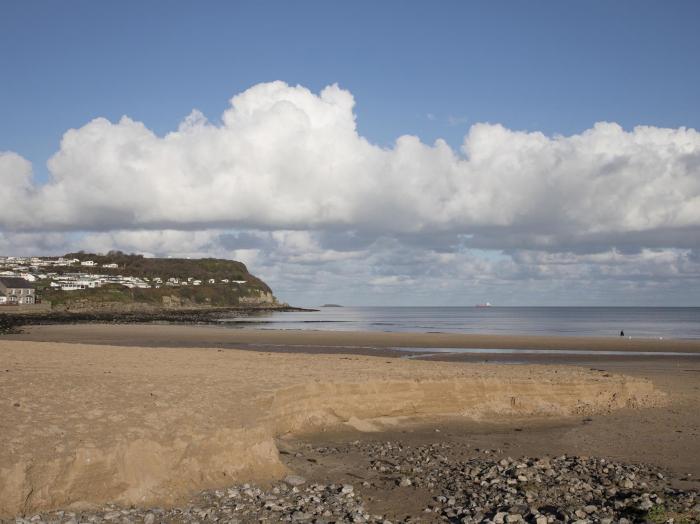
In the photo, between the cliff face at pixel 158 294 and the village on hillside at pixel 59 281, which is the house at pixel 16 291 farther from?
the cliff face at pixel 158 294

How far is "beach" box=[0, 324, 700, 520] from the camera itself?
1019 cm

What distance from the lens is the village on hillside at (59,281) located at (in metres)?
117

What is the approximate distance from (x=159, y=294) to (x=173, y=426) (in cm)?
14431

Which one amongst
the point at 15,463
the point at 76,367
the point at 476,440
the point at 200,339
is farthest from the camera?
the point at 200,339

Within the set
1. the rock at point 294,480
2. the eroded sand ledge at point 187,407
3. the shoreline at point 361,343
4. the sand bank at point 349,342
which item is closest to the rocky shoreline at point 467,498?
the rock at point 294,480

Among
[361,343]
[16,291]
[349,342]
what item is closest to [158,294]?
[16,291]

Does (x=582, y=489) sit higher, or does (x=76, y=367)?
(x=76, y=367)

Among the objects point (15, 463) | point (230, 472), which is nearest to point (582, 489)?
point (230, 472)

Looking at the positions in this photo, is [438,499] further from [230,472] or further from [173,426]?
[173,426]

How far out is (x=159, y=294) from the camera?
14925 centimetres

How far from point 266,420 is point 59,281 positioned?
165 m

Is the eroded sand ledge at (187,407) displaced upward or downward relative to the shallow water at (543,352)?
upward

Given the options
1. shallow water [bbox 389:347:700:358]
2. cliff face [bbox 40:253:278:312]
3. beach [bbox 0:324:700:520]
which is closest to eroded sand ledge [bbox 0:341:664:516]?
beach [bbox 0:324:700:520]

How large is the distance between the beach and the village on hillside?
105994mm
